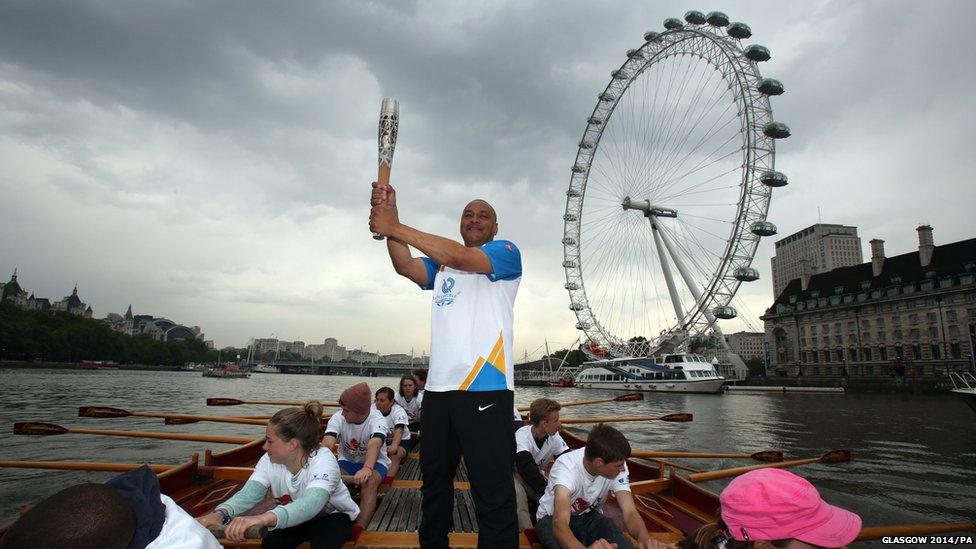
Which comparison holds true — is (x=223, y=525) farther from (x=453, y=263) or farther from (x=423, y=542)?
(x=453, y=263)

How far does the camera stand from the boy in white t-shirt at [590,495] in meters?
3.47

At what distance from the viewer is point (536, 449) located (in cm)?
632

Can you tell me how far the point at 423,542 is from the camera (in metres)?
2.84

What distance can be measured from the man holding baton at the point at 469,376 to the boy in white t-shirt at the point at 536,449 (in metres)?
2.78

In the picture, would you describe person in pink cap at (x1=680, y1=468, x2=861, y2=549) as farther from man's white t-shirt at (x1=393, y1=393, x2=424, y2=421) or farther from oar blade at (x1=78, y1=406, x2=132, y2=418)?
man's white t-shirt at (x1=393, y1=393, x2=424, y2=421)

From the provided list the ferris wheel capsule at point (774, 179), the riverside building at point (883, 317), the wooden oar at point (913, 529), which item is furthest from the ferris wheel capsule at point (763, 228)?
the wooden oar at point (913, 529)

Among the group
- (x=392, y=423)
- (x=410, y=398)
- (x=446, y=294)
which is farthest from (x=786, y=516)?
(x=410, y=398)

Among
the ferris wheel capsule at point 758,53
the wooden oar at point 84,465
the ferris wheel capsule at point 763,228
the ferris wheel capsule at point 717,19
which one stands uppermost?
the ferris wheel capsule at point 717,19

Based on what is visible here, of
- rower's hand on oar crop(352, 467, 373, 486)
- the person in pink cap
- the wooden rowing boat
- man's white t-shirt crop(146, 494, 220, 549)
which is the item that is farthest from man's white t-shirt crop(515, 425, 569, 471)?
man's white t-shirt crop(146, 494, 220, 549)

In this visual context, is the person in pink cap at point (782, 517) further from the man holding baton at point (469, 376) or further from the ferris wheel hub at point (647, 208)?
the ferris wheel hub at point (647, 208)

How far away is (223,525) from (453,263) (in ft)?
7.28

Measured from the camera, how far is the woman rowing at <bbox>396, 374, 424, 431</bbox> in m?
9.69

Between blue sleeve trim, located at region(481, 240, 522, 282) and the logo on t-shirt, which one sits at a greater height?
blue sleeve trim, located at region(481, 240, 522, 282)

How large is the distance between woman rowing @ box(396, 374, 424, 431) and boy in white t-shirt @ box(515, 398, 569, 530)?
12.2 feet
